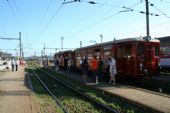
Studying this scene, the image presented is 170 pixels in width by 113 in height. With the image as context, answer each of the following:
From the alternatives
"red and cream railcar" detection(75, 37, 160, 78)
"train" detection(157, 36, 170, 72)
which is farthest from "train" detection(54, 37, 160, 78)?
"train" detection(157, 36, 170, 72)

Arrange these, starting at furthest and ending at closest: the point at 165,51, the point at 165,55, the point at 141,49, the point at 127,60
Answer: the point at 165,51, the point at 165,55, the point at 127,60, the point at 141,49

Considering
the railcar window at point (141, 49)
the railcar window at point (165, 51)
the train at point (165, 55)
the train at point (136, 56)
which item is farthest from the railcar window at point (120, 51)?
the railcar window at point (165, 51)

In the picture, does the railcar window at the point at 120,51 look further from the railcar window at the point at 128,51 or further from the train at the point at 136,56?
the railcar window at the point at 128,51

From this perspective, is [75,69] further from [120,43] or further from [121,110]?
[121,110]

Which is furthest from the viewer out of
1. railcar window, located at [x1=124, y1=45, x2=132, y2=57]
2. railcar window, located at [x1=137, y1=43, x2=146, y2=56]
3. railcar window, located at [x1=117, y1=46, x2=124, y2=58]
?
railcar window, located at [x1=117, y1=46, x2=124, y2=58]

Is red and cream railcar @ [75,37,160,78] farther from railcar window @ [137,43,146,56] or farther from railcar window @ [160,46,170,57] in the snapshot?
railcar window @ [160,46,170,57]

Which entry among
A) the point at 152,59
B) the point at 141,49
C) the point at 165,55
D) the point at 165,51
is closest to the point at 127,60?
the point at 141,49

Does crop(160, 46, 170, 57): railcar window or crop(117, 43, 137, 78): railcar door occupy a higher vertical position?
crop(160, 46, 170, 57): railcar window

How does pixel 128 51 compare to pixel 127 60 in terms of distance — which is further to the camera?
pixel 128 51

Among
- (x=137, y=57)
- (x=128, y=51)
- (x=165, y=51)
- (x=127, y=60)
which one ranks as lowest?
(x=127, y=60)

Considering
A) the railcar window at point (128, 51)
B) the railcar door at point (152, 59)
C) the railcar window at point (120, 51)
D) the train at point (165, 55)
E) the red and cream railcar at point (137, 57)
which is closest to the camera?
the red and cream railcar at point (137, 57)

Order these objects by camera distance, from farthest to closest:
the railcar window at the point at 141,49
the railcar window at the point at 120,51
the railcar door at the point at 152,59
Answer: the railcar window at the point at 120,51 → the railcar door at the point at 152,59 → the railcar window at the point at 141,49

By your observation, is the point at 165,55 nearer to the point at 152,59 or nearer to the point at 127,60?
the point at 152,59

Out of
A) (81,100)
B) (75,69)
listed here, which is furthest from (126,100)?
(75,69)
